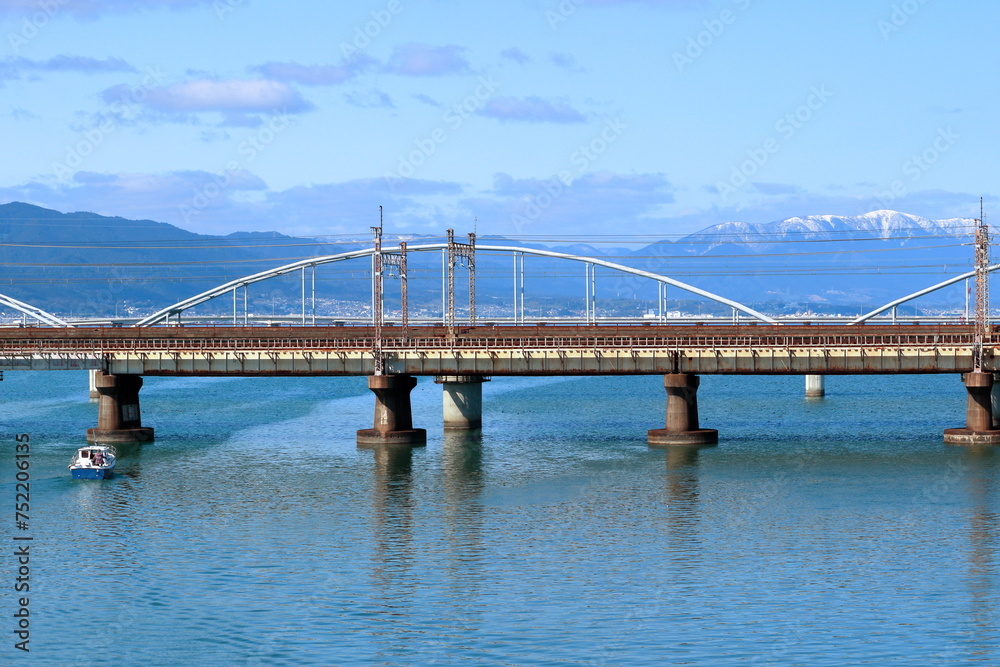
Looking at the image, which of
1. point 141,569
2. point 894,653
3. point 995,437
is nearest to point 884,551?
point 894,653

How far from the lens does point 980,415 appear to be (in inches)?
3671

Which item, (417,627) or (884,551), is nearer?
(417,627)

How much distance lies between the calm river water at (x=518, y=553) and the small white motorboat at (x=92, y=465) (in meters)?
1.20

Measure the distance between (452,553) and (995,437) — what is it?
162ft

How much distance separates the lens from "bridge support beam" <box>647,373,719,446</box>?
309 ft

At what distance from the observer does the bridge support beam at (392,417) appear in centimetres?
9681

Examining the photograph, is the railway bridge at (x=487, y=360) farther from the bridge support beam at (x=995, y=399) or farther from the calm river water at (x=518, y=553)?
the calm river water at (x=518, y=553)

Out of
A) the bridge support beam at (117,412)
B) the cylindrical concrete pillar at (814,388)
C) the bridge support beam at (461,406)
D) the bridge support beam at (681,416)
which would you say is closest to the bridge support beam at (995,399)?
the bridge support beam at (681,416)

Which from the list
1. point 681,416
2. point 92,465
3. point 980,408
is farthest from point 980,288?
point 92,465

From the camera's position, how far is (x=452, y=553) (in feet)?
196

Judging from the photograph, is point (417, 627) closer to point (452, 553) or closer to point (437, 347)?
point (452, 553)

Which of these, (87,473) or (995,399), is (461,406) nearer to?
(87,473)

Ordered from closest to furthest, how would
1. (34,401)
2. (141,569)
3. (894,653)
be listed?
(894,653) < (141,569) < (34,401)

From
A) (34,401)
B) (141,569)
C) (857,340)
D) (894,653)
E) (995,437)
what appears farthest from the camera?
(34,401)
